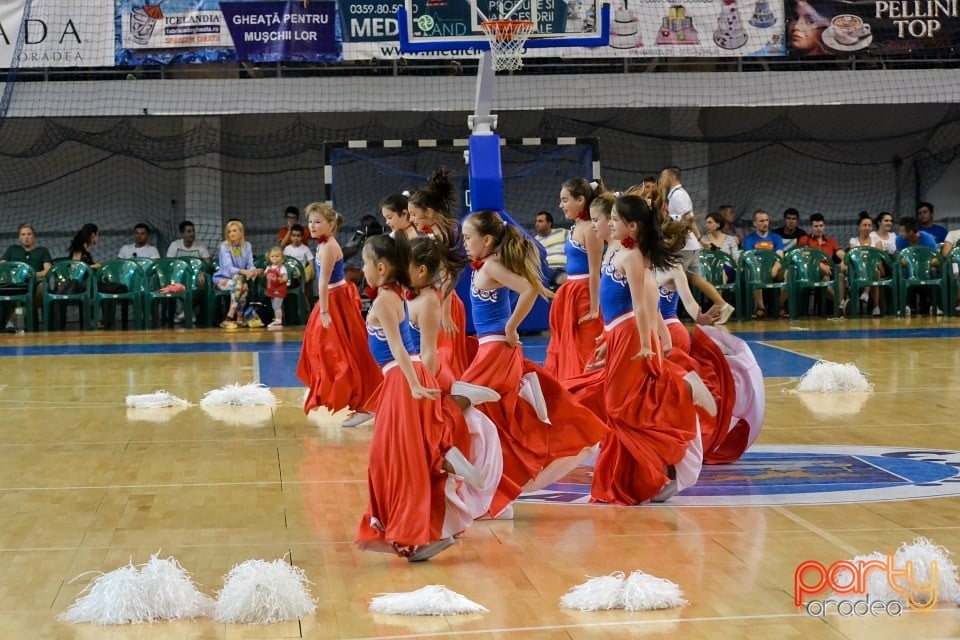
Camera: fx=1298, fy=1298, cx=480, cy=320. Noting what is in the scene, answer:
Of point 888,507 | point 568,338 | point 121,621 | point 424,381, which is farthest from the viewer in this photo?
point 568,338

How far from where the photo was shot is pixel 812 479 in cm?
709

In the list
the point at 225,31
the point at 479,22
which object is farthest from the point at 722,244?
the point at 225,31

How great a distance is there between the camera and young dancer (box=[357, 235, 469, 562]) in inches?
214

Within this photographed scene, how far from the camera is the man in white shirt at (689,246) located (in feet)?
24.9

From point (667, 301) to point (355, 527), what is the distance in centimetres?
252

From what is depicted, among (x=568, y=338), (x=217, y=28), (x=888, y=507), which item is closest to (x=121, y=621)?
(x=888, y=507)

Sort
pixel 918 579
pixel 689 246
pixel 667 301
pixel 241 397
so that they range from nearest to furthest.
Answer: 1. pixel 918 579
2. pixel 667 301
3. pixel 689 246
4. pixel 241 397

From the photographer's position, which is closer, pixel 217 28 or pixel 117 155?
pixel 217 28

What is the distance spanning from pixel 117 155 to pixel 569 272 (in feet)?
47.0

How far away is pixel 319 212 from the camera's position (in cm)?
962

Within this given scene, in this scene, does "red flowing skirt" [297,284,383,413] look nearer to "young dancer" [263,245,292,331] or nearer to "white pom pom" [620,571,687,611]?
"white pom pom" [620,571,687,611]

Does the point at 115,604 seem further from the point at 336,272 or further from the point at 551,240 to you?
the point at 551,240

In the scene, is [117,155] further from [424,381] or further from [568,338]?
[424,381]

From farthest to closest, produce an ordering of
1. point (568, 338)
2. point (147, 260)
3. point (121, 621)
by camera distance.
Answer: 1. point (147, 260)
2. point (568, 338)
3. point (121, 621)
